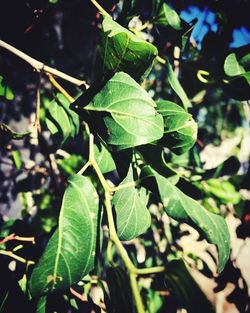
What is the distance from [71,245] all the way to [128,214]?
0.54 feet

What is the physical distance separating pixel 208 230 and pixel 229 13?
89cm

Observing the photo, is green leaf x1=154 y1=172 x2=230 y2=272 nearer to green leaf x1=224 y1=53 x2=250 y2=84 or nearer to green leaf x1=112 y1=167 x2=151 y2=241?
green leaf x1=112 y1=167 x2=151 y2=241

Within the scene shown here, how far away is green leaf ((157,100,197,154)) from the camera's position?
66 cm

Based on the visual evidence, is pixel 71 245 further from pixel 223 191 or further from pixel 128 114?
pixel 223 191

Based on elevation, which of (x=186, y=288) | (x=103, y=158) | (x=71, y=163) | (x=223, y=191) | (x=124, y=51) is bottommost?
(x=223, y=191)

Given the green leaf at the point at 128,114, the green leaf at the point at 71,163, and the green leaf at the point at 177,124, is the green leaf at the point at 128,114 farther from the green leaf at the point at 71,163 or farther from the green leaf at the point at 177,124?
the green leaf at the point at 71,163

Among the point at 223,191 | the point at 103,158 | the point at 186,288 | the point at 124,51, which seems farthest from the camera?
the point at 223,191

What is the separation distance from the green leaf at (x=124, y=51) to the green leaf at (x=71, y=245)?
0.97ft

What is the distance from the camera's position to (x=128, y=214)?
66cm

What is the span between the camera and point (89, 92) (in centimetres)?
63

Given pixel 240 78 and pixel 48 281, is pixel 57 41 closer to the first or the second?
pixel 240 78

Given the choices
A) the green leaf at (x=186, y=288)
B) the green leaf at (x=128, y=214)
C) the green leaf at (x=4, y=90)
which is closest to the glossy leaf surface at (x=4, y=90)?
the green leaf at (x=4, y=90)

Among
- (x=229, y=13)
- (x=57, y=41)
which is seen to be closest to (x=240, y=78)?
(x=229, y=13)

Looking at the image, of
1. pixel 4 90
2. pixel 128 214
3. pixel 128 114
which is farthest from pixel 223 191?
pixel 4 90
